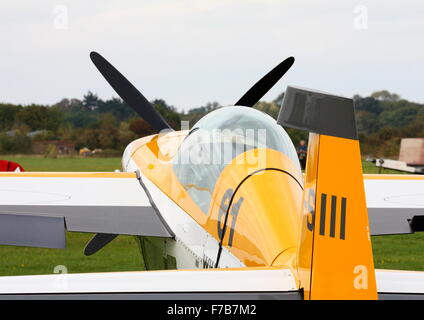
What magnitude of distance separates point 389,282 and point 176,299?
3.92 ft

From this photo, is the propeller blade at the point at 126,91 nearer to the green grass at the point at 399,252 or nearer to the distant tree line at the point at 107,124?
the green grass at the point at 399,252

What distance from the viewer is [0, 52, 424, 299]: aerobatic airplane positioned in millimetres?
3424

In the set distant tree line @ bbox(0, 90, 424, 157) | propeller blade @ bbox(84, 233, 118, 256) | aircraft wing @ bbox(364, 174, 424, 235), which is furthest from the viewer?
distant tree line @ bbox(0, 90, 424, 157)

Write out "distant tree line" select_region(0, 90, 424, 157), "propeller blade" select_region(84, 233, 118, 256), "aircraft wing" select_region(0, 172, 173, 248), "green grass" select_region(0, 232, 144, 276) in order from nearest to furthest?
1. "aircraft wing" select_region(0, 172, 173, 248)
2. "propeller blade" select_region(84, 233, 118, 256)
3. "green grass" select_region(0, 232, 144, 276)
4. "distant tree line" select_region(0, 90, 424, 157)

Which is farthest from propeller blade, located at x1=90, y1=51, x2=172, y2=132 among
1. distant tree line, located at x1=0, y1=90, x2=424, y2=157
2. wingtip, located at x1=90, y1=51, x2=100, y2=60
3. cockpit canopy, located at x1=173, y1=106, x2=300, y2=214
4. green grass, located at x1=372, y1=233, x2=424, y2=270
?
distant tree line, located at x1=0, y1=90, x2=424, y2=157

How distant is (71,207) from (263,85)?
384 cm

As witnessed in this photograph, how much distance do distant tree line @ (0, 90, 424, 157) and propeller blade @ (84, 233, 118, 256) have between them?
1214 inches

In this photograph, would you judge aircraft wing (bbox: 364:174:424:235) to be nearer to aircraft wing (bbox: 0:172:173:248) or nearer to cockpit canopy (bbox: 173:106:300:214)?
cockpit canopy (bbox: 173:106:300:214)

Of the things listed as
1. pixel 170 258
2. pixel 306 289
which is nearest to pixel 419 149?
pixel 170 258

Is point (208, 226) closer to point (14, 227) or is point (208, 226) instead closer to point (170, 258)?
point (170, 258)

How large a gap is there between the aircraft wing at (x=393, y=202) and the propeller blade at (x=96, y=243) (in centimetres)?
343

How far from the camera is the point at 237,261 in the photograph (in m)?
4.76

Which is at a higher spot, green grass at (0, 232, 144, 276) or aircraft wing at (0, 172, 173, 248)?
aircraft wing at (0, 172, 173, 248)

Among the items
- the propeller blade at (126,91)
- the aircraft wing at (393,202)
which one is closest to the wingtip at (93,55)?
the propeller blade at (126,91)
